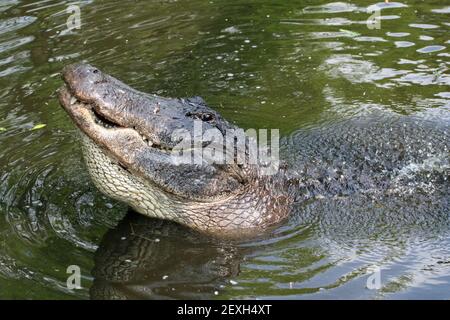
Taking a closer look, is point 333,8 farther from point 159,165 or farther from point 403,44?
point 159,165

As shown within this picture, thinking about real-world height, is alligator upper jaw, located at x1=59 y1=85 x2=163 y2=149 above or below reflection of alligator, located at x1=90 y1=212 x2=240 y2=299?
above

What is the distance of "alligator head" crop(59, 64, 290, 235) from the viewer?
5652mm

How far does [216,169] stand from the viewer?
231 inches

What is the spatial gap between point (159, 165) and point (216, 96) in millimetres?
3205

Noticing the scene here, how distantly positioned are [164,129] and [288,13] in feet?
19.8

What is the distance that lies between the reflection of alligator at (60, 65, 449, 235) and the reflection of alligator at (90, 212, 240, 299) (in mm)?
171

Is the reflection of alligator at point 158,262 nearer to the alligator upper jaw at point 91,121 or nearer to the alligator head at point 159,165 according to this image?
the alligator head at point 159,165

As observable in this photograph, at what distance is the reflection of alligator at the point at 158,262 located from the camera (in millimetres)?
5336

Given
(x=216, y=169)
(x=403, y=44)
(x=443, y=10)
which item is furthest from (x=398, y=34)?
(x=216, y=169)

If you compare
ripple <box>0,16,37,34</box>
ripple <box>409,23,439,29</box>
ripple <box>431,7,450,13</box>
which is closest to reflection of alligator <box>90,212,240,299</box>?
ripple <box>0,16,37,34</box>

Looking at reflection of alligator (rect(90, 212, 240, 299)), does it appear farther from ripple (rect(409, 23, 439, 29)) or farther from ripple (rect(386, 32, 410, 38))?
ripple (rect(409, 23, 439, 29))

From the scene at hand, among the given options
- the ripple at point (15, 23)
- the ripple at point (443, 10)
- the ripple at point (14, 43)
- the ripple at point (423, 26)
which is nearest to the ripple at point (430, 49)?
the ripple at point (423, 26)
